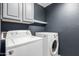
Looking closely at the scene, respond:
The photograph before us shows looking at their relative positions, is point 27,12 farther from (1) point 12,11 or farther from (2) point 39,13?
(2) point 39,13

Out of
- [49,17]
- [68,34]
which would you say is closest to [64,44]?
[68,34]

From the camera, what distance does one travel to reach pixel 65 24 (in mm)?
1860

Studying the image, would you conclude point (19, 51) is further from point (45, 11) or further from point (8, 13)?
point (45, 11)

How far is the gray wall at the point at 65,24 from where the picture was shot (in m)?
1.77

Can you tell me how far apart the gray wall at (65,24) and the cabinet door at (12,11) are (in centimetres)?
94

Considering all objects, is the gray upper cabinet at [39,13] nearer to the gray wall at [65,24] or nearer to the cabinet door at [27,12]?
the gray wall at [65,24]

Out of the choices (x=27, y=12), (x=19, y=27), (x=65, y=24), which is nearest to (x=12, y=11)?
(x=27, y=12)

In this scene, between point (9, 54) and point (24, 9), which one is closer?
point (9, 54)

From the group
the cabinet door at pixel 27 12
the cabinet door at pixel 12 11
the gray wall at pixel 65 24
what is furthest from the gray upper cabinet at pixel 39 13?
the cabinet door at pixel 12 11

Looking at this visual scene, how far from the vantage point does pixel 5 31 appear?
107 centimetres

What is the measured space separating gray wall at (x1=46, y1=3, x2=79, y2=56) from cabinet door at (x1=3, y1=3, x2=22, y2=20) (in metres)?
0.94

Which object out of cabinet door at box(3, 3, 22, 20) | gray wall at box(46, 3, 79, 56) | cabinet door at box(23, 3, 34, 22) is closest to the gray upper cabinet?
gray wall at box(46, 3, 79, 56)

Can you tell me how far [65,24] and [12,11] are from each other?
4.10 feet

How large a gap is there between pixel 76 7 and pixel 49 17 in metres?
0.57
